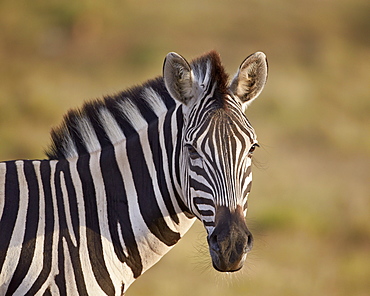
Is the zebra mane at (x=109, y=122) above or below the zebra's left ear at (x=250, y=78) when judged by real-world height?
below

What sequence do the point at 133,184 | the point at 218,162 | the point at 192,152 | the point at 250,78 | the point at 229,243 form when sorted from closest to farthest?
the point at 229,243
the point at 218,162
the point at 192,152
the point at 250,78
the point at 133,184

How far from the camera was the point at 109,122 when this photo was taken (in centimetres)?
572

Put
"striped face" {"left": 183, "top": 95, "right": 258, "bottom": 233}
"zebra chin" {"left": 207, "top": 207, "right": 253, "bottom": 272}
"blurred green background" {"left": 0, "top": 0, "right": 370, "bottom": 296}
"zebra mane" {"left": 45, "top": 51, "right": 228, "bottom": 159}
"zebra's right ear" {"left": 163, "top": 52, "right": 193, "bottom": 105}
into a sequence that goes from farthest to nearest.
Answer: "blurred green background" {"left": 0, "top": 0, "right": 370, "bottom": 296}
"zebra mane" {"left": 45, "top": 51, "right": 228, "bottom": 159}
"zebra's right ear" {"left": 163, "top": 52, "right": 193, "bottom": 105}
"striped face" {"left": 183, "top": 95, "right": 258, "bottom": 233}
"zebra chin" {"left": 207, "top": 207, "right": 253, "bottom": 272}

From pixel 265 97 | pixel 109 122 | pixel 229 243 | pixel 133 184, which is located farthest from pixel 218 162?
pixel 265 97

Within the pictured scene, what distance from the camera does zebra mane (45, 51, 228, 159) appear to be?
5.68 metres

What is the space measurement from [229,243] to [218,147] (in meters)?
0.80

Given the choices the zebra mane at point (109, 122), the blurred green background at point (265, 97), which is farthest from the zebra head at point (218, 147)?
the blurred green background at point (265, 97)

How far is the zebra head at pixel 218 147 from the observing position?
15.4 ft

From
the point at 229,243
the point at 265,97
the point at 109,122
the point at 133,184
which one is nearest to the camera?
the point at 229,243

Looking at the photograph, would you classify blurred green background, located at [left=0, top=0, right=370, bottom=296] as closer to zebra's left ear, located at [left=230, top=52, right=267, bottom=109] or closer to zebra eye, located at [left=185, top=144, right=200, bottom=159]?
zebra eye, located at [left=185, top=144, right=200, bottom=159]

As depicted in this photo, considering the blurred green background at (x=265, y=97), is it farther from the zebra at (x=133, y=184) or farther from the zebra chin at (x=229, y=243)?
the zebra at (x=133, y=184)

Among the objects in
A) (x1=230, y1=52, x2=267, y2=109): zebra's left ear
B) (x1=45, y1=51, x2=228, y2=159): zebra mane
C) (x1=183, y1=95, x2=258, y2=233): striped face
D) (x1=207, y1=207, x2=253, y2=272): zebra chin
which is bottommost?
(x1=207, y1=207, x2=253, y2=272): zebra chin

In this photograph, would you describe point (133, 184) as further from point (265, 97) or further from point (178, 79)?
point (265, 97)

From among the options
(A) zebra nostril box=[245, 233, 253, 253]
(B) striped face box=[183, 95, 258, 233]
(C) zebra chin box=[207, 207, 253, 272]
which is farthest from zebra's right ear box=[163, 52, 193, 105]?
(A) zebra nostril box=[245, 233, 253, 253]
